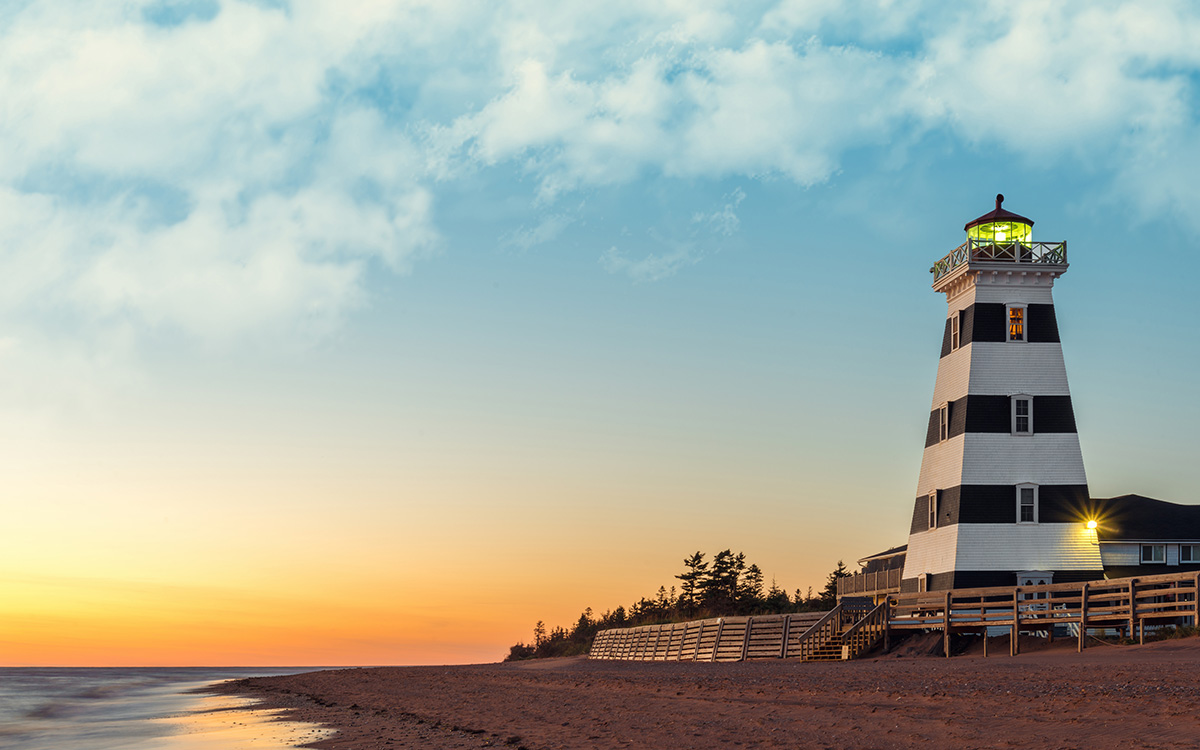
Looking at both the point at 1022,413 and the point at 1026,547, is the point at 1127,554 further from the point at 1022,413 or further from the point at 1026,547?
the point at 1022,413

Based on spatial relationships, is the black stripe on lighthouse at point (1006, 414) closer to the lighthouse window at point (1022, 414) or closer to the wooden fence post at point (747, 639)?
the lighthouse window at point (1022, 414)

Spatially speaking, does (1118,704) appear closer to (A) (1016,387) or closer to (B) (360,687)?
(B) (360,687)

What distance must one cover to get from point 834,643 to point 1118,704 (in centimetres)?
2147

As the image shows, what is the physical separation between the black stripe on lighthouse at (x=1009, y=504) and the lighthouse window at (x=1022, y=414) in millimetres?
2186

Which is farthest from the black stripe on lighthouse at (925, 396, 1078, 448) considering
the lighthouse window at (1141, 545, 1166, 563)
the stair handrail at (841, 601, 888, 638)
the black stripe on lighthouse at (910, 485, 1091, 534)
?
the lighthouse window at (1141, 545, 1166, 563)

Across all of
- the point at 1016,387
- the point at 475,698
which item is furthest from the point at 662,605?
the point at 475,698

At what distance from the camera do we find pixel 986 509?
38125mm

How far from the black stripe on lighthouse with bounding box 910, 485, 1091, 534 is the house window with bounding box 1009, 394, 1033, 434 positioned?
2.19 metres

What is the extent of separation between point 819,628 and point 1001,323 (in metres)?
14.1

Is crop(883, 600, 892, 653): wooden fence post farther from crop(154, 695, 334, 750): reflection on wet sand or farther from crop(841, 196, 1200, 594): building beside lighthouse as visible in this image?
crop(154, 695, 334, 750): reflection on wet sand

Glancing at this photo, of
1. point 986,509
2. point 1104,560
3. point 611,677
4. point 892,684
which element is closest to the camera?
point 892,684

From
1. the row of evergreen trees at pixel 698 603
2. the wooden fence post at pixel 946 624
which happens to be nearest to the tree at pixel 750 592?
the row of evergreen trees at pixel 698 603

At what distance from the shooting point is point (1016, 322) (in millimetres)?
39875

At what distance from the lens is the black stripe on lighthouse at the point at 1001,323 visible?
1564 inches
